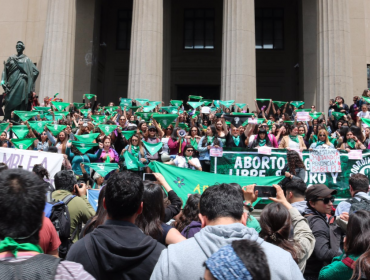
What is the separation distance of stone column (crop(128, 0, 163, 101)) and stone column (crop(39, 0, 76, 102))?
370 cm

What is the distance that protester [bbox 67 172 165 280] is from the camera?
2787 millimetres

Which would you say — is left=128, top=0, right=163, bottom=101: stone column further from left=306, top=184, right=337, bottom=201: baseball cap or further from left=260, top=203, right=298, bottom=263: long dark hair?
left=260, top=203, right=298, bottom=263: long dark hair

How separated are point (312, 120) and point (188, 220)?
41.9 feet

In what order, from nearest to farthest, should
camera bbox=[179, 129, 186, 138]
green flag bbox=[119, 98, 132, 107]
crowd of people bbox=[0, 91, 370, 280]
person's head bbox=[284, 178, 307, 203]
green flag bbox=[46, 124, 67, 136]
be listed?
crowd of people bbox=[0, 91, 370, 280], person's head bbox=[284, 178, 307, 203], camera bbox=[179, 129, 186, 138], green flag bbox=[46, 124, 67, 136], green flag bbox=[119, 98, 132, 107]

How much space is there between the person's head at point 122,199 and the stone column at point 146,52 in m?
17.5

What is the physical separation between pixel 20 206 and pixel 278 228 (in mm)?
2263

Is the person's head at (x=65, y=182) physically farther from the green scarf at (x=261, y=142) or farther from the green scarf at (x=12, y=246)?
the green scarf at (x=261, y=142)

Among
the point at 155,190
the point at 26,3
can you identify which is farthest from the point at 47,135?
the point at 26,3

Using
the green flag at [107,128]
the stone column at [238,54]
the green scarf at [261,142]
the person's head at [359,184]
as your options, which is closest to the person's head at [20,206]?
the person's head at [359,184]

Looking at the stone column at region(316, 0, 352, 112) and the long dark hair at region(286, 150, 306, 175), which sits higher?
the stone column at region(316, 0, 352, 112)

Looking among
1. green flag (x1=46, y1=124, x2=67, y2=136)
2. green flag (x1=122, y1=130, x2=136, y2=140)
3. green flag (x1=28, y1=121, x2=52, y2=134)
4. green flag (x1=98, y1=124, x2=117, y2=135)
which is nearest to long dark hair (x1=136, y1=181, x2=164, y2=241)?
green flag (x1=122, y1=130, x2=136, y2=140)

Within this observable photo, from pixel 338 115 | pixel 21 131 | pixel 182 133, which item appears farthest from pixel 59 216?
pixel 338 115

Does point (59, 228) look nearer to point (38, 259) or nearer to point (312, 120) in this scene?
point (38, 259)

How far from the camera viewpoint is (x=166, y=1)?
26.3 metres
